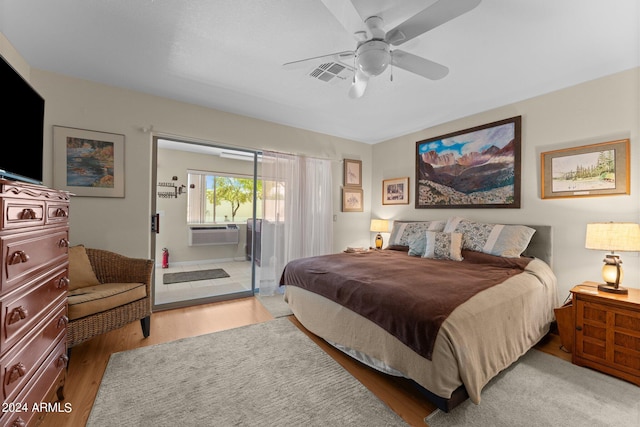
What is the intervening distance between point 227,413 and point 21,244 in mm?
1367

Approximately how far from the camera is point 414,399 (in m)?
1.67

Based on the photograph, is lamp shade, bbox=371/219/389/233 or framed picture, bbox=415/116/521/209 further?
lamp shade, bbox=371/219/389/233

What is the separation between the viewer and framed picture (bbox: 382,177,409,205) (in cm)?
419

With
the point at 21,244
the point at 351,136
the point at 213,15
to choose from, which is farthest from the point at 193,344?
the point at 351,136

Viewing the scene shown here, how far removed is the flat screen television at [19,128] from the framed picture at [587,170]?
4194 mm

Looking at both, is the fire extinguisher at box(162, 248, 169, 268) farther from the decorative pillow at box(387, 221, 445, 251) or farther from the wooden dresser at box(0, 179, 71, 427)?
the decorative pillow at box(387, 221, 445, 251)

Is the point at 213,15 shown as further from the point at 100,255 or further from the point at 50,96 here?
the point at 100,255

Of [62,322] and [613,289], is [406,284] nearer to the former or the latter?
[613,289]

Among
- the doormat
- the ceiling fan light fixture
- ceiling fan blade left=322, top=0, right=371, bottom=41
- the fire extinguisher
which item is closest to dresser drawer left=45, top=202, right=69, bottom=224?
ceiling fan blade left=322, top=0, right=371, bottom=41

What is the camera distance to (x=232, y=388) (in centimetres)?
176

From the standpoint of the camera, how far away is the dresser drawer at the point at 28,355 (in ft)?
3.34

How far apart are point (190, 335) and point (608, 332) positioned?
351 cm

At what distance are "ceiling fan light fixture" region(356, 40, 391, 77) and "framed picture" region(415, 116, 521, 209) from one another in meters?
2.21

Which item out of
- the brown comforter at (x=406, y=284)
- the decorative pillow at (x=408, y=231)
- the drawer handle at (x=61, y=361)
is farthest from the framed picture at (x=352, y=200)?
the drawer handle at (x=61, y=361)
